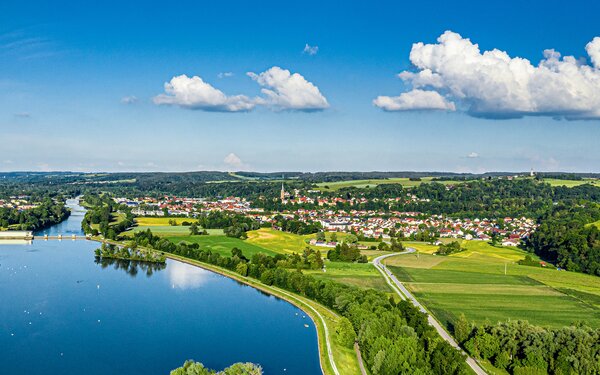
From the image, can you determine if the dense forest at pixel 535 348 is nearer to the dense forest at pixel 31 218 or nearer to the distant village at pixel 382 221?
the distant village at pixel 382 221

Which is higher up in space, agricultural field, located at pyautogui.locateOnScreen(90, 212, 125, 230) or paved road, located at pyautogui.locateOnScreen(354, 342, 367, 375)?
agricultural field, located at pyautogui.locateOnScreen(90, 212, 125, 230)

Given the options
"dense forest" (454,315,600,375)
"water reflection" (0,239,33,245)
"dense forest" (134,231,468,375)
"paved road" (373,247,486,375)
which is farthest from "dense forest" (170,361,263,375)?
"water reflection" (0,239,33,245)

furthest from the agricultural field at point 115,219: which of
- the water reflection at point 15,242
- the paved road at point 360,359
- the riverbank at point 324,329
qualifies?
the paved road at point 360,359

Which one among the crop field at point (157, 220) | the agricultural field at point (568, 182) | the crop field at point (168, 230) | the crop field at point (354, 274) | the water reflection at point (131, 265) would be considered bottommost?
the water reflection at point (131, 265)

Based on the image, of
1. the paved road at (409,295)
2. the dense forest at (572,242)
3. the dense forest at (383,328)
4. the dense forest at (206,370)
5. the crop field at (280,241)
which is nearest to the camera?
the dense forest at (206,370)

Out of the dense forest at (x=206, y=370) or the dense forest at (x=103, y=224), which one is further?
the dense forest at (x=103, y=224)

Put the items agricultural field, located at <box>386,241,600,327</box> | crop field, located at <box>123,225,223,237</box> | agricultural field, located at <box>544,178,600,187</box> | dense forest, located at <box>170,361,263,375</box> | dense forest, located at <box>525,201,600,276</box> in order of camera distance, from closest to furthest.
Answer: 1. dense forest, located at <box>170,361,263,375</box>
2. agricultural field, located at <box>386,241,600,327</box>
3. dense forest, located at <box>525,201,600,276</box>
4. crop field, located at <box>123,225,223,237</box>
5. agricultural field, located at <box>544,178,600,187</box>

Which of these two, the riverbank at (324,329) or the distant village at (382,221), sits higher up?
the distant village at (382,221)

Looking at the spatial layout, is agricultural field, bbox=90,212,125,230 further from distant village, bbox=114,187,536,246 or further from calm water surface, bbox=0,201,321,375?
calm water surface, bbox=0,201,321,375
